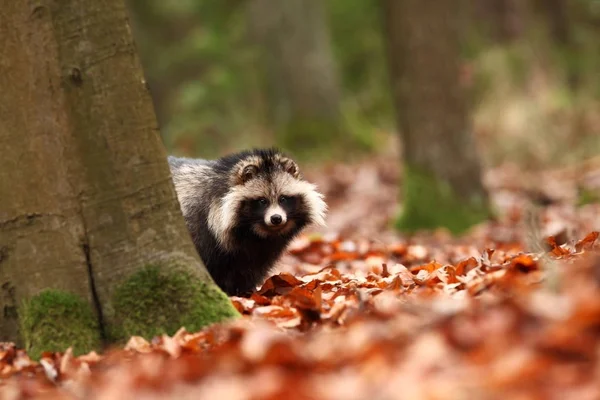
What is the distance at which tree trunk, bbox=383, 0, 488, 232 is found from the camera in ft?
38.4

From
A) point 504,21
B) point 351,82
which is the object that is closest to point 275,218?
point 504,21

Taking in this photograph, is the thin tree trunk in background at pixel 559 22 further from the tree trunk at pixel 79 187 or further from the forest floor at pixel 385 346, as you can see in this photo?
the tree trunk at pixel 79 187

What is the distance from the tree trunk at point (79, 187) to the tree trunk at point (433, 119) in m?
6.99

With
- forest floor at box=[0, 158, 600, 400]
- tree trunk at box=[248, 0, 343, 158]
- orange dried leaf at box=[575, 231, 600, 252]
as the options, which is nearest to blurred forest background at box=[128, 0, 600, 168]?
tree trunk at box=[248, 0, 343, 158]

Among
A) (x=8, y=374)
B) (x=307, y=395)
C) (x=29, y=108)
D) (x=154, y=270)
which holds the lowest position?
(x=307, y=395)

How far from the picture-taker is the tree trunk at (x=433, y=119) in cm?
1171

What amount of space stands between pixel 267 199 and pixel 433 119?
15.9 feet

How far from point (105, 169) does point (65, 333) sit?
0.94 m

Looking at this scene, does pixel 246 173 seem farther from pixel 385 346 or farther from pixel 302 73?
pixel 302 73

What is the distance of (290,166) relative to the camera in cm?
760

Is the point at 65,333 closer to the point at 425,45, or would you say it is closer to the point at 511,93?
the point at 425,45

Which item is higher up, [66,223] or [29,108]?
[29,108]

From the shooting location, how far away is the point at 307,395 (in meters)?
3.35

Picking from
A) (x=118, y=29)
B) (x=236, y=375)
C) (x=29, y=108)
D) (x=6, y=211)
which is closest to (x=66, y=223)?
(x=6, y=211)
